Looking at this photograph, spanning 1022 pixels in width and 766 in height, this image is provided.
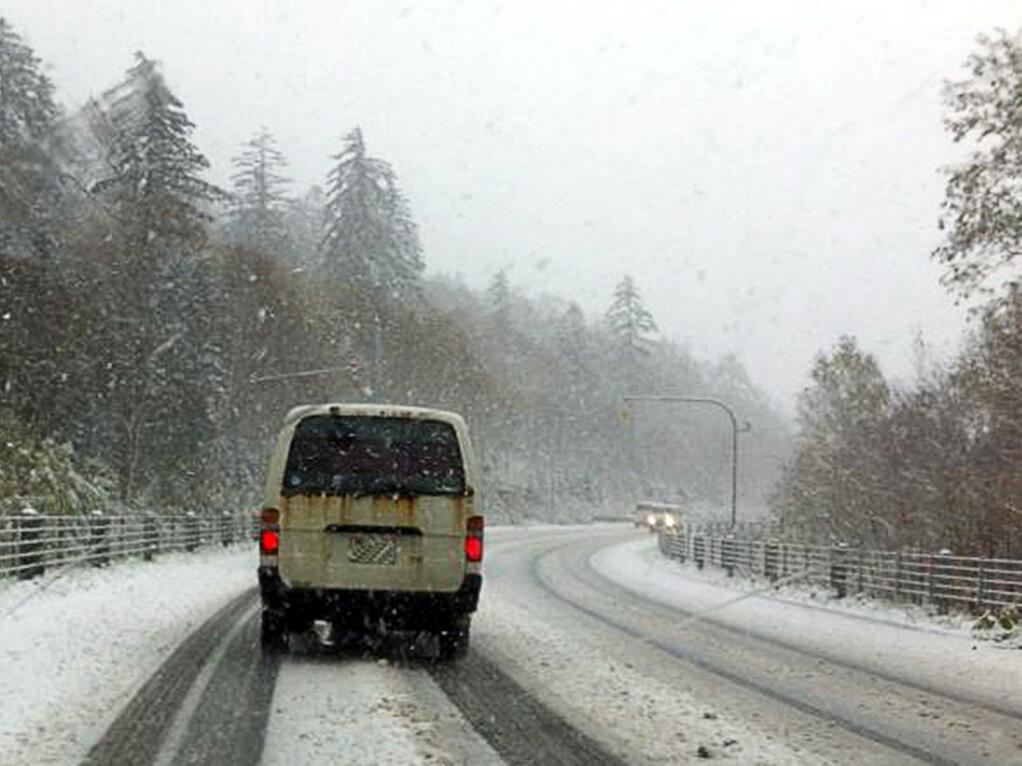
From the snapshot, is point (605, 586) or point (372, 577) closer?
point (372, 577)

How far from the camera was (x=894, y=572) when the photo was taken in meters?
21.7

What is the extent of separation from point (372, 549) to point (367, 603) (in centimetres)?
48

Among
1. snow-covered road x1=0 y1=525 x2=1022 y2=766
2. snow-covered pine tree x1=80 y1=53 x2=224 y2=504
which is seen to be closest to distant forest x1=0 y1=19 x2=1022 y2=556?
snow-covered pine tree x1=80 y1=53 x2=224 y2=504

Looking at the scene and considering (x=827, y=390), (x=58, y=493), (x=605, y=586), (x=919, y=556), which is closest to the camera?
(x=919, y=556)

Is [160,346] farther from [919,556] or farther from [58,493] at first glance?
[919,556]

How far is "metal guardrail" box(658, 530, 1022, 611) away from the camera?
18578 millimetres

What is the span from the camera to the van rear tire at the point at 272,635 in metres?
11.5

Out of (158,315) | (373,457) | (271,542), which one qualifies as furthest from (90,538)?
(158,315)

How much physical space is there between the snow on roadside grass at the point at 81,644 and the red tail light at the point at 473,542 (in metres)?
2.92

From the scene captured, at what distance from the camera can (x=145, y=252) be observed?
1746 inches

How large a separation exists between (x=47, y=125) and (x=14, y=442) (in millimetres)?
31239

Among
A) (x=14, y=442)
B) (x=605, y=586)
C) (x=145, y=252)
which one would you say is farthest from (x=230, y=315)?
→ (x=605, y=586)

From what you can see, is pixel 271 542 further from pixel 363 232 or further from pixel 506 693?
pixel 363 232

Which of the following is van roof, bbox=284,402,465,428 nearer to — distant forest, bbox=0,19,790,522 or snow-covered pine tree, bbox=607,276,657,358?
distant forest, bbox=0,19,790,522
